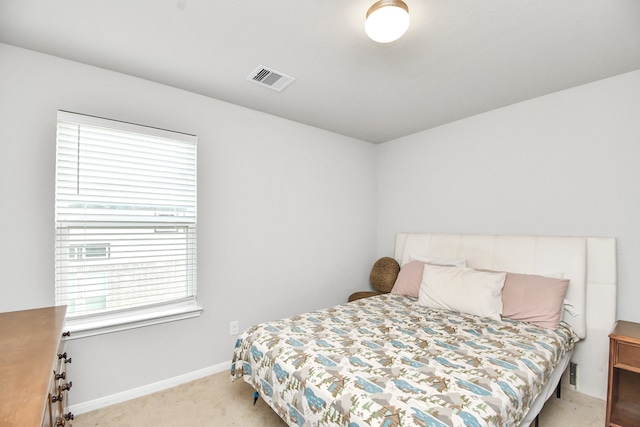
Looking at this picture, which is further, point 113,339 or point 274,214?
point 274,214

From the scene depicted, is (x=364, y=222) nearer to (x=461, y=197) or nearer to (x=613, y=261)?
(x=461, y=197)

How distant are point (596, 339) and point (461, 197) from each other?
1.55m

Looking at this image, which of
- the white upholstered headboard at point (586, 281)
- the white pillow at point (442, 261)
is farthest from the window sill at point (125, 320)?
the white upholstered headboard at point (586, 281)

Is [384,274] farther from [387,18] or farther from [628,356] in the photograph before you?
[387,18]

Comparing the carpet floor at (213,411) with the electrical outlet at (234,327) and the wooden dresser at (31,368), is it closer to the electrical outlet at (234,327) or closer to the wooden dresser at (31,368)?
the electrical outlet at (234,327)

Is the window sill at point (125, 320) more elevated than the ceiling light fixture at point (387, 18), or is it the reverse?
the ceiling light fixture at point (387, 18)

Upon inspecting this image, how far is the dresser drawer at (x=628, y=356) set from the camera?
1.68 meters

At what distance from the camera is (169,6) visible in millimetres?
1505

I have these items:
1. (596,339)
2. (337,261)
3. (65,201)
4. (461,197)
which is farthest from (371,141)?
(65,201)

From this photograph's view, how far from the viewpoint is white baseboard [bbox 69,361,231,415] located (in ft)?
6.54

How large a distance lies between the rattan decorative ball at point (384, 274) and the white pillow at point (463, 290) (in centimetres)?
70

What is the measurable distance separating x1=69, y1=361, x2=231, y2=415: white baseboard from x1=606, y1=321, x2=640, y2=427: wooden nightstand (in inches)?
109

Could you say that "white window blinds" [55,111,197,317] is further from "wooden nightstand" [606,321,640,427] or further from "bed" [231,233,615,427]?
"wooden nightstand" [606,321,640,427]

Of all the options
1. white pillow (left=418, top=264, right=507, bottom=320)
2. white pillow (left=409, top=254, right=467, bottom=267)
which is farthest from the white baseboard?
white pillow (left=409, top=254, right=467, bottom=267)
